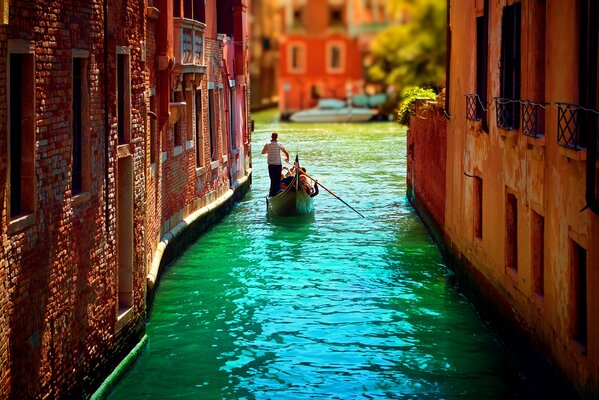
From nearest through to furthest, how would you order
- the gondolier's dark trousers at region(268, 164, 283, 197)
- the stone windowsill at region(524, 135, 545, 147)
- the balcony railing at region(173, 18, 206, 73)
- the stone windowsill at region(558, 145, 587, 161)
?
the stone windowsill at region(558, 145, 587, 161)
the stone windowsill at region(524, 135, 545, 147)
the balcony railing at region(173, 18, 206, 73)
the gondolier's dark trousers at region(268, 164, 283, 197)

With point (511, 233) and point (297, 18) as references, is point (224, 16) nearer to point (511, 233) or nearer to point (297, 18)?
point (511, 233)

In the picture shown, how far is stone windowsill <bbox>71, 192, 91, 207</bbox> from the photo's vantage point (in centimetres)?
943

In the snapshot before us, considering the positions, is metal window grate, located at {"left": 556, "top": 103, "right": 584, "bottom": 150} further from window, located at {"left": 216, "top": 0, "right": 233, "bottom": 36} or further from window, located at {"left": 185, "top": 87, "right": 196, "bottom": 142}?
window, located at {"left": 216, "top": 0, "right": 233, "bottom": 36}

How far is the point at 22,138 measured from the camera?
8258mm

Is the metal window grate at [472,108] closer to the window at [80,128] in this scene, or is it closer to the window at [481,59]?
the window at [481,59]

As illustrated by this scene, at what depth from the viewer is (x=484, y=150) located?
561 inches

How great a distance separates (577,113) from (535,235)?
2.01 meters

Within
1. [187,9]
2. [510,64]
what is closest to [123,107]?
[510,64]

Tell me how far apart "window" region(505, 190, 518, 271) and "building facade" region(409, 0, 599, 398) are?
1 cm

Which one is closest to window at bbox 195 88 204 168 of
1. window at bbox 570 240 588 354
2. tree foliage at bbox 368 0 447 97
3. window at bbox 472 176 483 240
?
window at bbox 472 176 483 240

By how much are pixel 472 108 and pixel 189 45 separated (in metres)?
5.15

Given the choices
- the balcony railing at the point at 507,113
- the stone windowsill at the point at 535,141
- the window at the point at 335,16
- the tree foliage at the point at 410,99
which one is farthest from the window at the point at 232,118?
the window at the point at 335,16

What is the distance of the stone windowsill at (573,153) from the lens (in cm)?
896

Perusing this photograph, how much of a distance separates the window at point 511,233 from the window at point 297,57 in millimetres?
55591
